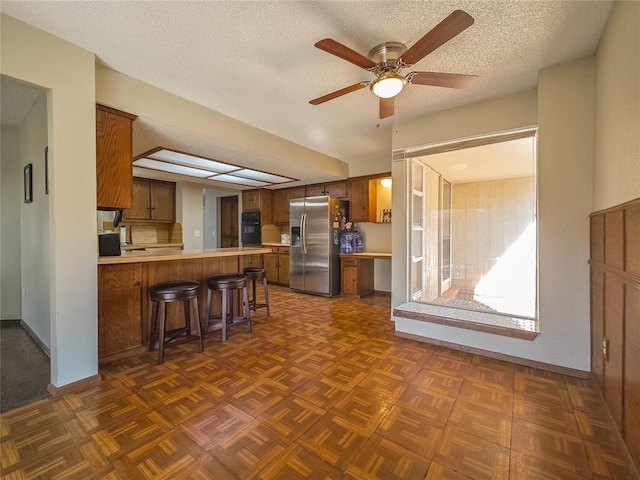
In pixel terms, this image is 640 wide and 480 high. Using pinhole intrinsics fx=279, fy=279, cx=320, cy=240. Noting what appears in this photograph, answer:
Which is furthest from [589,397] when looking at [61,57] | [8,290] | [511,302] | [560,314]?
[8,290]

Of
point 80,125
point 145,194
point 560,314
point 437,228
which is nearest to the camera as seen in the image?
point 80,125

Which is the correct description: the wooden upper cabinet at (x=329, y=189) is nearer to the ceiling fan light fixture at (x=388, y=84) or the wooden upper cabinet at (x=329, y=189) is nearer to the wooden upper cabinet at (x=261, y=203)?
the wooden upper cabinet at (x=261, y=203)

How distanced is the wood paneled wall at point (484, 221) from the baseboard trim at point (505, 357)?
106 centimetres

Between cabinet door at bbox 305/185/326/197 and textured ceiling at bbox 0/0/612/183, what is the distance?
277 cm

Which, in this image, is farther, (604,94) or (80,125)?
(80,125)

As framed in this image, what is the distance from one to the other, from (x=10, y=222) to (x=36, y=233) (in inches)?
44.4

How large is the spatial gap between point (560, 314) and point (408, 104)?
7.67ft

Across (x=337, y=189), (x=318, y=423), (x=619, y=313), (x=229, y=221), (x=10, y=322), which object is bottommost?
(x=318, y=423)

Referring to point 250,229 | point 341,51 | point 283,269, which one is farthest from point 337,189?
point 341,51

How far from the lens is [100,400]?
6.16 ft

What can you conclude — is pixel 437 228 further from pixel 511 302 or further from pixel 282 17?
pixel 282 17

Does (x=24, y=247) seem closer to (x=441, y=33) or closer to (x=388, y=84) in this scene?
(x=388, y=84)

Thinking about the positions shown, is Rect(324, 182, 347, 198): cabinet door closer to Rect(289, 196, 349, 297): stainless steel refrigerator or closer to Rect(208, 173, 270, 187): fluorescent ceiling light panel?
Rect(289, 196, 349, 297): stainless steel refrigerator

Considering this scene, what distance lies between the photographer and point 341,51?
1.68m
